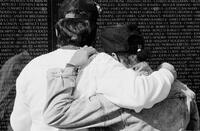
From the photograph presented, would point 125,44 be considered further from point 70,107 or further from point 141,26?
point 141,26

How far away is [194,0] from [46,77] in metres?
2.77

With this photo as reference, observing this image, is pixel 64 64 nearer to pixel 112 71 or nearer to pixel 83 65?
pixel 83 65

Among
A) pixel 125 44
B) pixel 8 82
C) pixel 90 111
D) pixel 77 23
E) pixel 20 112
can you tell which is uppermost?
pixel 77 23

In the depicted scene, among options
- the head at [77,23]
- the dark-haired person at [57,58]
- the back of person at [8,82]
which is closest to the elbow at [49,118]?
the dark-haired person at [57,58]

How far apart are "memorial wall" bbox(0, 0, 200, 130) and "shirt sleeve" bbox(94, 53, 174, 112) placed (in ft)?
6.86

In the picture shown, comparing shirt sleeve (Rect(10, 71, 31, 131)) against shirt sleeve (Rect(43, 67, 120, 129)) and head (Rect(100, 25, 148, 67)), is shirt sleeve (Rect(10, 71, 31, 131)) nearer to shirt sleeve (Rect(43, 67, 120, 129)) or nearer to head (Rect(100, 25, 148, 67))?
shirt sleeve (Rect(43, 67, 120, 129))

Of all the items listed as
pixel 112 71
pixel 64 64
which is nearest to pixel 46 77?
pixel 64 64

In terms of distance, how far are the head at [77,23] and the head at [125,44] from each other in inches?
6.5

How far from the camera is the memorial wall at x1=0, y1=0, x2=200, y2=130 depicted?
14.1 feet

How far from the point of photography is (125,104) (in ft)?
7.40

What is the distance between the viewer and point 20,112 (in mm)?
2604

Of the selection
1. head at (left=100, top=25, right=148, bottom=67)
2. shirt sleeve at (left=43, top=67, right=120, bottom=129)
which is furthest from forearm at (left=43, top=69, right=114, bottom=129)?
head at (left=100, top=25, right=148, bottom=67)

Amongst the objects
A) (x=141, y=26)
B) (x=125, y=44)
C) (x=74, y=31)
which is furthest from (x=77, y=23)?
(x=141, y=26)

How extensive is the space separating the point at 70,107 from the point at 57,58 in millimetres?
289
